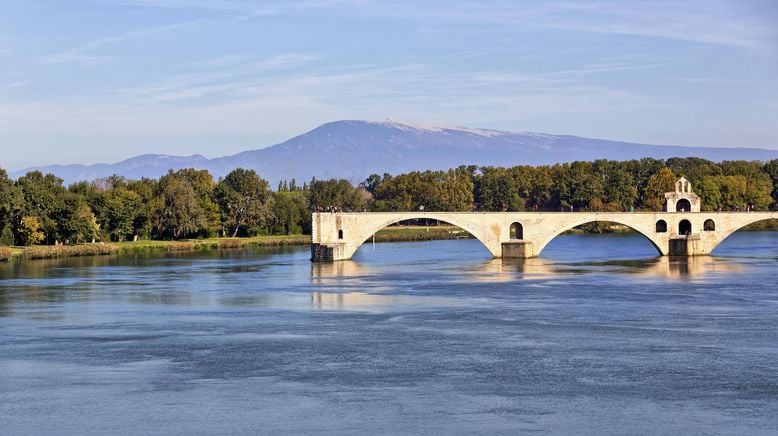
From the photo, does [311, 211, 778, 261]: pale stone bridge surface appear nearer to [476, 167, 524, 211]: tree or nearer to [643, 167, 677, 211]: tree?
[643, 167, 677, 211]: tree

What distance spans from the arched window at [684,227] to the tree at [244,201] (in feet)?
105

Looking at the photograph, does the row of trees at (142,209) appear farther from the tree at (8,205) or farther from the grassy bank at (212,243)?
the grassy bank at (212,243)

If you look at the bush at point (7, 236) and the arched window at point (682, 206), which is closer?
the bush at point (7, 236)

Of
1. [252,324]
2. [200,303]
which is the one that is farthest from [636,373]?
[200,303]

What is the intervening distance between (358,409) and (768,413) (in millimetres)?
8143

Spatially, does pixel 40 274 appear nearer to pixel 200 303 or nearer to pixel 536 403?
pixel 200 303

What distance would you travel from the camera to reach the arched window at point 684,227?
69438 mm

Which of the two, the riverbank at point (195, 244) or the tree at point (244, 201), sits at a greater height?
the tree at point (244, 201)

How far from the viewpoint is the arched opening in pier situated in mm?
69312

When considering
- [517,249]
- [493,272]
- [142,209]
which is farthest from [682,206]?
[142,209]

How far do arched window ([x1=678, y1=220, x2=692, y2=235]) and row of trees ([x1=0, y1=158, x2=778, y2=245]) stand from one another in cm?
3191

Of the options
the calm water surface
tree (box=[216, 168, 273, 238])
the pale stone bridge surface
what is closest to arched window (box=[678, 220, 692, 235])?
the pale stone bridge surface

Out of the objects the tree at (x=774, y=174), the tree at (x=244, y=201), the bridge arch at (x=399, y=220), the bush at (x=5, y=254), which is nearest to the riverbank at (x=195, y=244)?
the bush at (x=5, y=254)

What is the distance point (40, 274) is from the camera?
186 feet
